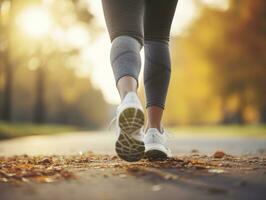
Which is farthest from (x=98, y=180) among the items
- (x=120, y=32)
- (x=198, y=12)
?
(x=198, y=12)

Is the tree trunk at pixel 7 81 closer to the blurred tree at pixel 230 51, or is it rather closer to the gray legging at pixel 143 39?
the blurred tree at pixel 230 51

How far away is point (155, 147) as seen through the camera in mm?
3912

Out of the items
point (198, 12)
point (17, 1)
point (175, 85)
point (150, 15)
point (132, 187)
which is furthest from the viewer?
point (175, 85)

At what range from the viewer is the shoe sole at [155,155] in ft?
12.8

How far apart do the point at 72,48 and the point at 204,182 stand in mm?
29845

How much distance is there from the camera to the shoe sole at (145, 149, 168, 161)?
3.91m

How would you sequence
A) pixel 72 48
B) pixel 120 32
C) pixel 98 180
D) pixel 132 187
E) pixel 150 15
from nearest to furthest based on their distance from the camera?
pixel 132 187 → pixel 98 180 → pixel 120 32 → pixel 150 15 → pixel 72 48

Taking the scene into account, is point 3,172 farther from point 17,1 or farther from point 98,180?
point 17,1

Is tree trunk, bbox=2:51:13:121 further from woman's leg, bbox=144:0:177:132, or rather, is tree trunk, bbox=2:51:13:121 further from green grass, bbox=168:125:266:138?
woman's leg, bbox=144:0:177:132

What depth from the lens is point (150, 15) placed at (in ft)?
13.3

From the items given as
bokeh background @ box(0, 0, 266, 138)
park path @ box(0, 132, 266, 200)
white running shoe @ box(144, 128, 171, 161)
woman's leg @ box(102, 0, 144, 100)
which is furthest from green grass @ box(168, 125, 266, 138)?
park path @ box(0, 132, 266, 200)

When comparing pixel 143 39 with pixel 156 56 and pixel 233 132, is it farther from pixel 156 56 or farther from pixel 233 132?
pixel 233 132

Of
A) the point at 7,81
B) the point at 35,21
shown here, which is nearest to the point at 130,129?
the point at 7,81

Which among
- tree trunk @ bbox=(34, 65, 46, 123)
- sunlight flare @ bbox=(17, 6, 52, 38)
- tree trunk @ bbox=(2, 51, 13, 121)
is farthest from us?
tree trunk @ bbox=(34, 65, 46, 123)
